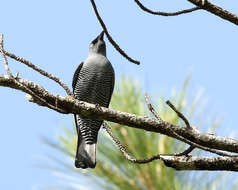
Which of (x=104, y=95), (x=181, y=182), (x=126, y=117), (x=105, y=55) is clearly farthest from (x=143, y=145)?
(x=126, y=117)

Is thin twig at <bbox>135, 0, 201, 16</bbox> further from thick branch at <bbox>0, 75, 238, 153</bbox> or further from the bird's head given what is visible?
the bird's head

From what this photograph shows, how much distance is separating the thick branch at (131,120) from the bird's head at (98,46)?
7.68 feet

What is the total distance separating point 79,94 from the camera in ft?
13.1

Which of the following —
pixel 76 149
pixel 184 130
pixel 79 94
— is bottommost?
pixel 76 149

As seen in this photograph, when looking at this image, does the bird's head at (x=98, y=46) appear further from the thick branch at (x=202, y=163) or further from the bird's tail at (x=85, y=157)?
the thick branch at (x=202, y=163)

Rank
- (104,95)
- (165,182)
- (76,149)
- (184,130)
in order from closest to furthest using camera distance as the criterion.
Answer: (184,130), (165,182), (76,149), (104,95)

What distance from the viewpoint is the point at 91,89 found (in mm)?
3963

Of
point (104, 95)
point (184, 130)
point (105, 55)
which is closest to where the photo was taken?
point (184, 130)

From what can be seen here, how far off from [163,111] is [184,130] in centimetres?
184

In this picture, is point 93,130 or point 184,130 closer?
point 184,130

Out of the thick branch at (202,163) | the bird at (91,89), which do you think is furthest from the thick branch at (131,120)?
the bird at (91,89)

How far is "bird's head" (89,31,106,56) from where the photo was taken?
4.39 metres

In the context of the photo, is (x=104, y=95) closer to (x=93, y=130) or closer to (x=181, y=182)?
(x=93, y=130)

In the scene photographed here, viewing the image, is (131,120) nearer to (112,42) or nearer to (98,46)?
(112,42)
